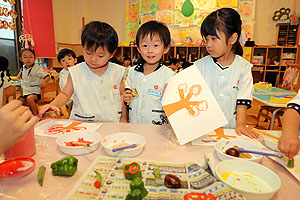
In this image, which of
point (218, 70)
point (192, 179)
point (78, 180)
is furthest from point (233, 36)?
point (78, 180)

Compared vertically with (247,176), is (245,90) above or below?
above

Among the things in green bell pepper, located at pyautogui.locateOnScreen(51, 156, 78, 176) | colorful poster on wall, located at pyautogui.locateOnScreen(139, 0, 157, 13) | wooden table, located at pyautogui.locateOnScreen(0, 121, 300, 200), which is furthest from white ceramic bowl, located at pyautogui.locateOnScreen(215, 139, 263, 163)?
colorful poster on wall, located at pyautogui.locateOnScreen(139, 0, 157, 13)

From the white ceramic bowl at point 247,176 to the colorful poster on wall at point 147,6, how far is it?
6.36 metres

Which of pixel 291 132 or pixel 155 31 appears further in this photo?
pixel 155 31

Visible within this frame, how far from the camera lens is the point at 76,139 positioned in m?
0.94

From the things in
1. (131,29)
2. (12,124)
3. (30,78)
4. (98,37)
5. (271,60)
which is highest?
(131,29)

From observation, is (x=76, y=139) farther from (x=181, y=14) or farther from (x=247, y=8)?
(x=247, y=8)

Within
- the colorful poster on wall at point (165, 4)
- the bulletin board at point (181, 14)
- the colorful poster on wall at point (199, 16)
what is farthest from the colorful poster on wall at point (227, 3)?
the colorful poster on wall at point (165, 4)

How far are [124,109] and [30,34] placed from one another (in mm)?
4706

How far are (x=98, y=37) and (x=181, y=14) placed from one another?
218 inches

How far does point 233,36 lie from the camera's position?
1.25 m

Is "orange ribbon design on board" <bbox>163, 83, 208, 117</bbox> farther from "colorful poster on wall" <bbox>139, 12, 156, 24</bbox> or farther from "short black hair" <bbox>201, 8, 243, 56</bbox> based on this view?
"colorful poster on wall" <bbox>139, 12, 156, 24</bbox>

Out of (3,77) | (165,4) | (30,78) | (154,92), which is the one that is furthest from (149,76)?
(165,4)

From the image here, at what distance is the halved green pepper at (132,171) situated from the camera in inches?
24.2
